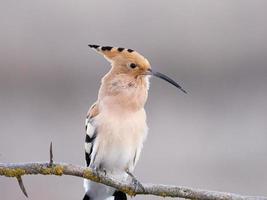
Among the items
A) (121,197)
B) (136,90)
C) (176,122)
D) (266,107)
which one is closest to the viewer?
(136,90)

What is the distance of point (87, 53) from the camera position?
8.34 metres

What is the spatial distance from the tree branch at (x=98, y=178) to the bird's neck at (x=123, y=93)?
59 cm

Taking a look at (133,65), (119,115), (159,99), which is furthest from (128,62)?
(159,99)

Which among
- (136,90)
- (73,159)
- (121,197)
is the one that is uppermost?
(136,90)

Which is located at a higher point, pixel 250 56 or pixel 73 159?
pixel 250 56

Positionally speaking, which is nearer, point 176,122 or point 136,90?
point 136,90

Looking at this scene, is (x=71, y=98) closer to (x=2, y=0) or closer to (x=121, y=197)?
(x=2, y=0)

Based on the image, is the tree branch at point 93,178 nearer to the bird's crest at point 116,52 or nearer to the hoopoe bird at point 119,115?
the hoopoe bird at point 119,115

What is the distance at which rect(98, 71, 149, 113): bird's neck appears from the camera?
3523mm

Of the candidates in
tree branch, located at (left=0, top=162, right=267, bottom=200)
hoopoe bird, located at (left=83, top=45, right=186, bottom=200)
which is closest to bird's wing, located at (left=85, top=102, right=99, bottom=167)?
hoopoe bird, located at (left=83, top=45, right=186, bottom=200)

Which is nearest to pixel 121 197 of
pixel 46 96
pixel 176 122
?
pixel 176 122

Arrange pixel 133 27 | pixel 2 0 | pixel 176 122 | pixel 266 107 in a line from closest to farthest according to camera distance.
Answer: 1. pixel 176 122
2. pixel 266 107
3. pixel 133 27
4. pixel 2 0

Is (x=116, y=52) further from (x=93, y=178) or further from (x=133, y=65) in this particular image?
(x=93, y=178)

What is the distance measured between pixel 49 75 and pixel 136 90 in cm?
466
